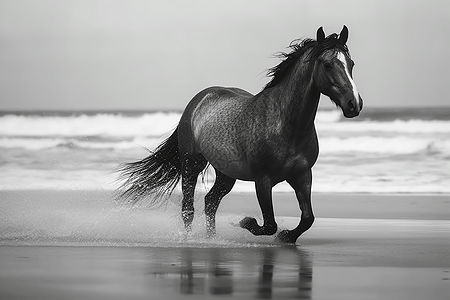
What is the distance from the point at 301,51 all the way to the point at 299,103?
0.41 m

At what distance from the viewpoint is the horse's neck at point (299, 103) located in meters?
7.44

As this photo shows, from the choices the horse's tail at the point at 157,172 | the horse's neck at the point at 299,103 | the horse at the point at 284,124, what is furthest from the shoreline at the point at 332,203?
the horse's neck at the point at 299,103

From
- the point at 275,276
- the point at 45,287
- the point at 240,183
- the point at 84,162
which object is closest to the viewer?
the point at 45,287

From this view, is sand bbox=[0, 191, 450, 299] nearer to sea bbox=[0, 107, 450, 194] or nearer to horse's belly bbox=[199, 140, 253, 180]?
horse's belly bbox=[199, 140, 253, 180]

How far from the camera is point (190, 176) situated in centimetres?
871

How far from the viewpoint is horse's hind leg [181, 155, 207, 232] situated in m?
8.59

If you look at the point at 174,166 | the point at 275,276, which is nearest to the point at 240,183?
the point at 174,166

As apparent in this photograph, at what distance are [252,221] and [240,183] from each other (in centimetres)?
758

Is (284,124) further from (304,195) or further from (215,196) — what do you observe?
(215,196)

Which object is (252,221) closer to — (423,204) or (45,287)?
(45,287)

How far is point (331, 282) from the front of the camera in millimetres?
5270

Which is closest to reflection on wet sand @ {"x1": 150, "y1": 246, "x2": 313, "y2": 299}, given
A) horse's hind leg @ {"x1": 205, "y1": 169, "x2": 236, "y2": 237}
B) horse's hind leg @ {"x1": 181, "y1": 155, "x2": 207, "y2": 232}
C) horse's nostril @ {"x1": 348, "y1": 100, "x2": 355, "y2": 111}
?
horse's nostril @ {"x1": 348, "y1": 100, "x2": 355, "y2": 111}

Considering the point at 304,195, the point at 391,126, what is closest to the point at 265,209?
the point at 304,195

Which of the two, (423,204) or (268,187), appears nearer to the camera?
(268,187)
